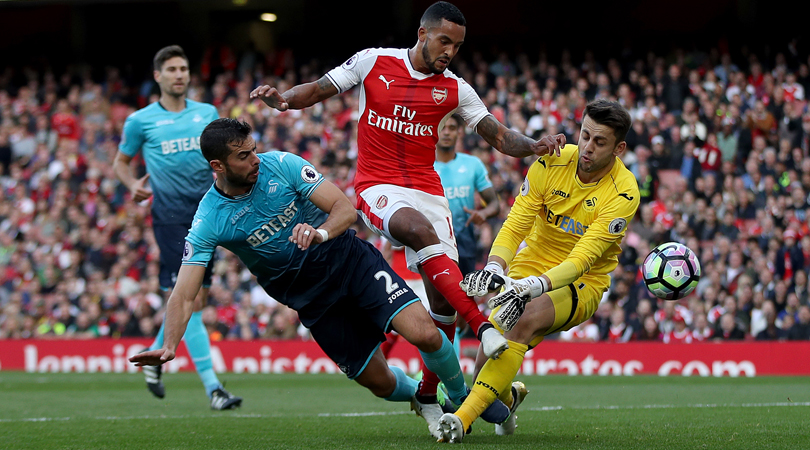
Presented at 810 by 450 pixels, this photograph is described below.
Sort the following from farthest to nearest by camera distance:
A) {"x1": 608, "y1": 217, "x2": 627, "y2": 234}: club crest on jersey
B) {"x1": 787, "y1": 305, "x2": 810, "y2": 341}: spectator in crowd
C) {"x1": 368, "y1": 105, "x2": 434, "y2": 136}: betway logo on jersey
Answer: {"x1": 787, "y1": 305, "x2": 810, "y2": 341}: spectator in crowd → {"x1": 368, "y1": 105, "x2": 434, "y2": 136}: betway logo on jersey → {"x1": 608, "y1": 217, "x2": 627, "y2": 234}: club crest on jersey

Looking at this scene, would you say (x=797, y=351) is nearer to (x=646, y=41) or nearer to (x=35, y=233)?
(x=646, y=41)

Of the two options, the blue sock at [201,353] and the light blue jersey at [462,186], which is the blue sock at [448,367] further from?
the light blue jersey at [462,186]

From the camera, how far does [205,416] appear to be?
765 cm

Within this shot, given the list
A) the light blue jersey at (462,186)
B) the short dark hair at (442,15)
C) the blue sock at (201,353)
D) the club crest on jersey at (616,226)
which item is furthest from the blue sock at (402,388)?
the light blue jersey at (462,186)

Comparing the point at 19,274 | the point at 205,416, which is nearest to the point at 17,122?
the point at 19,274

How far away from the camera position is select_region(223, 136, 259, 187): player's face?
5.52m

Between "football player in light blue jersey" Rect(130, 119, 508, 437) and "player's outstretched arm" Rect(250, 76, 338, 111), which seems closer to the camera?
"football player in light blue jersey" Rect(130, 119, 508, 437)

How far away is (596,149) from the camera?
6035mm

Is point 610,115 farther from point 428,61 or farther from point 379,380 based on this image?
point 379,380

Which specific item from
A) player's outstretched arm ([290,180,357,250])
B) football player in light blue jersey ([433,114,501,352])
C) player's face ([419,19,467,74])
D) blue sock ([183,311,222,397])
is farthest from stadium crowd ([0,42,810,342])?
player's outstretched arm ([290,180,357,250])

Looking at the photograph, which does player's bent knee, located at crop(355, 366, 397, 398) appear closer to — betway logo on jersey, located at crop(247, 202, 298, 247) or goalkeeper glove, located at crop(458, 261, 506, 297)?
goalkeeper glove, located at crop(458, 261, 506, 297)

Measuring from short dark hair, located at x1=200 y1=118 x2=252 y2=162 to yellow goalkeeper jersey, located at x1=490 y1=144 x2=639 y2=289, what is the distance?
6.06 feet

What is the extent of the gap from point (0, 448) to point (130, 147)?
3574 millimetres

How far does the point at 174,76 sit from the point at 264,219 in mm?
3308
